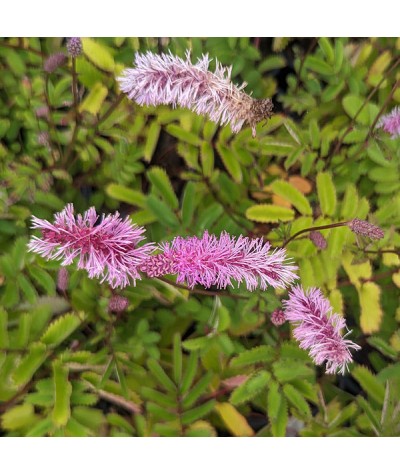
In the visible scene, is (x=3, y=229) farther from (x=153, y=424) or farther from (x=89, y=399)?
(x=153, y=424)

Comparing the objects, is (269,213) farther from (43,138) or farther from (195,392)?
(43,138)

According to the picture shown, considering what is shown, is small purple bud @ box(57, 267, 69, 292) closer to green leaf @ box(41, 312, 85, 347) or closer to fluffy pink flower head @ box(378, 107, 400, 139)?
green leaf @ box(41, 312, 85, 347)

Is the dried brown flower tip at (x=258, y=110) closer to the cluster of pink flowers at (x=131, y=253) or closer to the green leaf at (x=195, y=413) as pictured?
the cluster of pink flowers at (x=131, y=253)

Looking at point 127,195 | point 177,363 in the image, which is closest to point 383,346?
point 177,363

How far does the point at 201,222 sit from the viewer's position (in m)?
1.16

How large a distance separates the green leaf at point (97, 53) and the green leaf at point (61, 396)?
73 centimetres

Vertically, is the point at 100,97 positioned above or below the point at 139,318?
above

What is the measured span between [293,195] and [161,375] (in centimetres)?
54

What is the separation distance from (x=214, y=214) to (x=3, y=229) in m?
0.53

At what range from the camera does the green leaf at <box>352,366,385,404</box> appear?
1183mm

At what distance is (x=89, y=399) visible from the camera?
42.5 inches

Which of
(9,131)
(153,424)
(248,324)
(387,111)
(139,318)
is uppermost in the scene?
(387,111)

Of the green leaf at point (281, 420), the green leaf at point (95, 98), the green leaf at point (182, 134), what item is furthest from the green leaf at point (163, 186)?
the green leaf at point (281, 420)

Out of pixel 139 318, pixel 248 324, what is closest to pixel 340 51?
pixel 248 324
